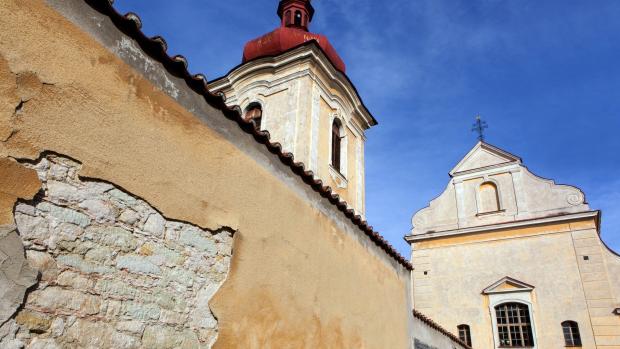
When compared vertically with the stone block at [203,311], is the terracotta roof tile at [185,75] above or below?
above

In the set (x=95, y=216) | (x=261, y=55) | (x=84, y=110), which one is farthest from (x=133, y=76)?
(x=261, y=55)

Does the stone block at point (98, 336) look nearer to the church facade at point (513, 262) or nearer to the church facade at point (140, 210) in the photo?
the church facade at point (140, 210)

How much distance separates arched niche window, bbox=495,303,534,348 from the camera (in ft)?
53.5

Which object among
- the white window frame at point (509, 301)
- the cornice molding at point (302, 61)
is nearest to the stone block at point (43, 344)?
the cornice molding at point (302, 61)

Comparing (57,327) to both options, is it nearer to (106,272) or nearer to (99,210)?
(106,272)

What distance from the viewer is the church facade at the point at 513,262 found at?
15.7m

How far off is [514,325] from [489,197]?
193 inches

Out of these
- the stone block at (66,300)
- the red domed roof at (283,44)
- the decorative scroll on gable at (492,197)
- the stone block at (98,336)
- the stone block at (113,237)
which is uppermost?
the red domed roof at (283,44)

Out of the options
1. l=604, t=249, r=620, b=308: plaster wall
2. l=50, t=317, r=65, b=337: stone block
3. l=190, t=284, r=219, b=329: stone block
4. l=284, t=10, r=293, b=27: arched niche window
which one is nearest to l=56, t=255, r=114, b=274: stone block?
l=50, t=317, r=65, b=337: stone block

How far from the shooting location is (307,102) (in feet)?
42.7

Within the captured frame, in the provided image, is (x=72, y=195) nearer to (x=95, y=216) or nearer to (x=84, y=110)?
(x=95, y=216)

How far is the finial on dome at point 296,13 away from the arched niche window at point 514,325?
40.1 feet

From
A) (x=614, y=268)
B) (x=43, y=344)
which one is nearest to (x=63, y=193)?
(x=43, y=344)

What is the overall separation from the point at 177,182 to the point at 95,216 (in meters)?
0.79
